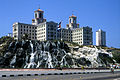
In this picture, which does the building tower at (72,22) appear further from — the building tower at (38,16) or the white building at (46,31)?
the building tower at (38,16)

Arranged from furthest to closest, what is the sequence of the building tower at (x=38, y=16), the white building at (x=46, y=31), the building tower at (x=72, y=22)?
1. the building tower at (x=72, y=22)
2. the building tower at (x=38, y=16)
3. the white building at (x=46, y=31)

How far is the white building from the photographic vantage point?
14425 cm

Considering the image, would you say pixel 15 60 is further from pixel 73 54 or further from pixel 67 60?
pixel 73 54

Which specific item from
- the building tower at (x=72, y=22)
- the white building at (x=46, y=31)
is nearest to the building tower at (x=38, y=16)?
the white building at (x=46, y=31)

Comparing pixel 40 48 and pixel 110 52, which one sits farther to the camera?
pixel 110 52

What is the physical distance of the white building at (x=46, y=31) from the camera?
14425 centimetres

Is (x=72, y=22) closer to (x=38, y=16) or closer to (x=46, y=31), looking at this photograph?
(x=38, y=16)

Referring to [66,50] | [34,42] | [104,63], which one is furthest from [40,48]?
[104,63]

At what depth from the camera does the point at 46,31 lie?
468 ft

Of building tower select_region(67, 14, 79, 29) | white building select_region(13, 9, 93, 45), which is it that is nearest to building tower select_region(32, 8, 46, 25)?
white building select_region(13, 9, 93, 45)

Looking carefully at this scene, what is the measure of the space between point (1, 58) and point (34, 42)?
20128mm

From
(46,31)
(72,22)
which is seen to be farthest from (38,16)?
(72,22)

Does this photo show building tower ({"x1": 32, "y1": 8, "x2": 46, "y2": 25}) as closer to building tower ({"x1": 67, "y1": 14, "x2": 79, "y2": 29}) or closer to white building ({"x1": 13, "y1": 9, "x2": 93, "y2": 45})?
white building ({"x1": 13, "y1": 9, "x2": 93, "y2": 45})

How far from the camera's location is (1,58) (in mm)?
92938
